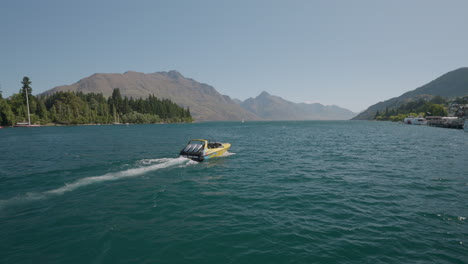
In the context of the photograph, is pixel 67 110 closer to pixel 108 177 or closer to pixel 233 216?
pixel 108 177

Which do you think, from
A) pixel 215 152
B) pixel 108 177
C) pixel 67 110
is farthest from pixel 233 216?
pixel 67 110

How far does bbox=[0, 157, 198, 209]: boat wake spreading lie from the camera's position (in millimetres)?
14602

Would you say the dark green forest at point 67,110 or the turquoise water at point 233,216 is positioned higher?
the dark green forest at point 67,110

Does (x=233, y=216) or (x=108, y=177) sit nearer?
(x=233, y=216)

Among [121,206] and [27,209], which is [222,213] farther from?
[27,209]

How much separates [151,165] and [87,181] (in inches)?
271

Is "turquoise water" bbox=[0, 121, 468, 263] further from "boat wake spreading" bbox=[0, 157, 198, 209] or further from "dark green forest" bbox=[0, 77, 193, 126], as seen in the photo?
"dark green forest" bbox=[0, 77, 193, 126]

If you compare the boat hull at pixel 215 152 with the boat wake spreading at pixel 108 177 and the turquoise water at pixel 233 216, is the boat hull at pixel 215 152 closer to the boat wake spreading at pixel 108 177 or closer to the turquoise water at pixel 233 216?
the boat wake spreading at pixel 108 177

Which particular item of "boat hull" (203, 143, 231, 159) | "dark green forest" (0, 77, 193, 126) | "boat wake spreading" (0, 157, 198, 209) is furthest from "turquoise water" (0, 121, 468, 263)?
"dark green forest" (0, 77, 193, 126)

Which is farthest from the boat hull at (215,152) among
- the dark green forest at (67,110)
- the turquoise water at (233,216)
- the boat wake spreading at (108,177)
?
the dark green forest at (67,110)

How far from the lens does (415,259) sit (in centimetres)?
802

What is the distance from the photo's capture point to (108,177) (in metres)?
19.5

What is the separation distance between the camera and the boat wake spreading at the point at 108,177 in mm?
14602

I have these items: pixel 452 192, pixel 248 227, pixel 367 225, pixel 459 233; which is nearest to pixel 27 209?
pixel 248 227
